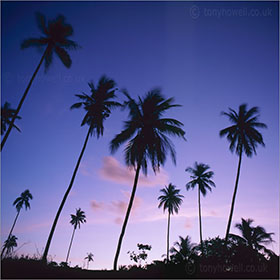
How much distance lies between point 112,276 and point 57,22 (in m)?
20.9

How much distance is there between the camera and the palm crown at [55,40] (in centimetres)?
1692

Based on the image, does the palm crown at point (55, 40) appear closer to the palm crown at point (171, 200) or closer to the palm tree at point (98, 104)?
the palm tree at point (98, 104)

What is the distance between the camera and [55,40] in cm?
1745

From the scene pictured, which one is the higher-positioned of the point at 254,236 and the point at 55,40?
the point at 55,40

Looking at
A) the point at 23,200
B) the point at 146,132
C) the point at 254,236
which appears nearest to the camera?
the point at 146,132

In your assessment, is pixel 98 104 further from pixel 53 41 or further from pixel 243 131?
pixel 243 131

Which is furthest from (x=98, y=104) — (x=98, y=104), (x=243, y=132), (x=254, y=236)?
(x=254, y=236)

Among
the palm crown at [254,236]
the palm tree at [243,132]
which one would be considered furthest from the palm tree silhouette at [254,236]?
the palm tree at [243,132]

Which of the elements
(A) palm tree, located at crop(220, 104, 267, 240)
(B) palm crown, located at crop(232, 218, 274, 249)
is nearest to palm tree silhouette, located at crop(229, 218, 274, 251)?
(B) palm crown, located at crop(232, 218, 274, 249)

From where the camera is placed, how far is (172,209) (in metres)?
38.9

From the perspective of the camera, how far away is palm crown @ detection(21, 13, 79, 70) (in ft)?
55.5

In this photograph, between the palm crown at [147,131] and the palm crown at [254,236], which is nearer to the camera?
the palm crown at [147,131]

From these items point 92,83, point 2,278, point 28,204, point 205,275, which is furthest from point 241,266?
point 28,204

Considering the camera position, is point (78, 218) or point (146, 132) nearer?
point (146, 132)
